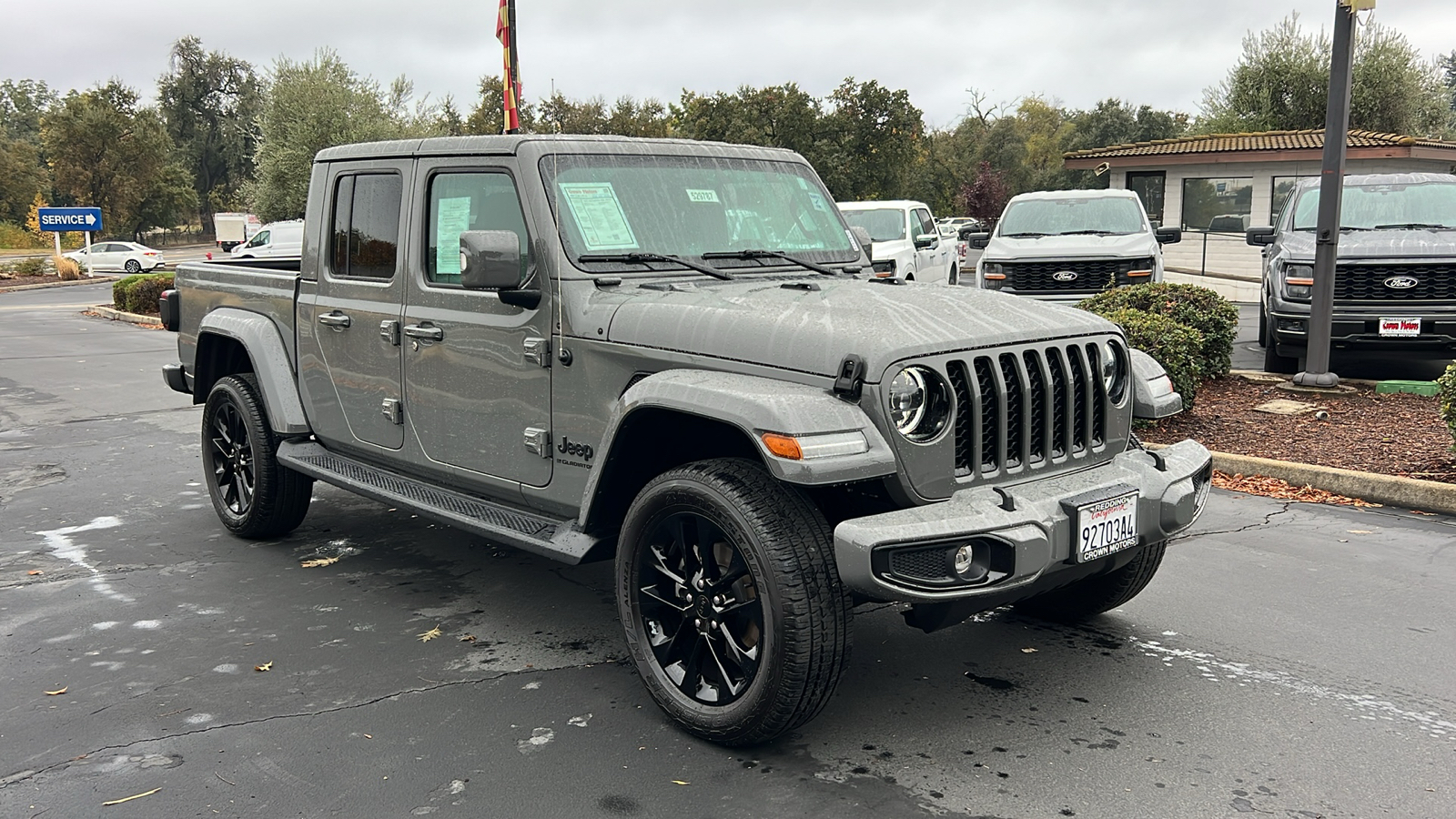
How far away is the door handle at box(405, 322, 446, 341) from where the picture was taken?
4801 mm

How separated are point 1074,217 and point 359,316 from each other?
1074cm

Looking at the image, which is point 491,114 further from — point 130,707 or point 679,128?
point 130,707

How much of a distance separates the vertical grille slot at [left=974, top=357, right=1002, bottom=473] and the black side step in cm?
136

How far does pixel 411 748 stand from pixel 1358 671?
334 cm

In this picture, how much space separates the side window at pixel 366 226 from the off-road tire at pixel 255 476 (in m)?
1.01

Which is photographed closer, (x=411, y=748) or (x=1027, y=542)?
(x=1027, y=542)

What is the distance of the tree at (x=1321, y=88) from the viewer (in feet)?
119

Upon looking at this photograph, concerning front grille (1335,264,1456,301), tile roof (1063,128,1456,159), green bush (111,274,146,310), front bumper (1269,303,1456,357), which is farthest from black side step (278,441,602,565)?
tile roof (1063,128,1456,159)

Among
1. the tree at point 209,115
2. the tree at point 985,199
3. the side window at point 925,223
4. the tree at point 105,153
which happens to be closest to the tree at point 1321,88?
the tree at point 985,199

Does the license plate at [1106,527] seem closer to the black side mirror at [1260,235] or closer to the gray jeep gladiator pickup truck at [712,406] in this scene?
the gray jeep gladiator pickup truck at [712,406]

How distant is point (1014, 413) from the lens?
381 centimetres

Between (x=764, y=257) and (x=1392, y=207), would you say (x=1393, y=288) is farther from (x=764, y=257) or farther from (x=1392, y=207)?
(x=764, y=257)

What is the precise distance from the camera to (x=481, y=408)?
4.64 meters

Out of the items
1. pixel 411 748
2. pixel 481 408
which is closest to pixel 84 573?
pixel 481 408
